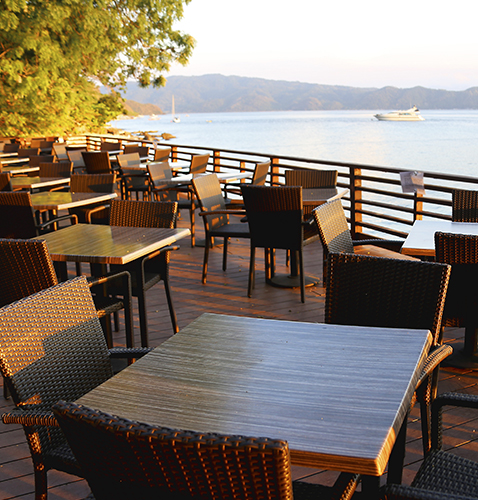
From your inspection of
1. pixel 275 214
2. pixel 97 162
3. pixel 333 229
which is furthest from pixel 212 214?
pixel 97 162

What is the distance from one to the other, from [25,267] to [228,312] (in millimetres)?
2026

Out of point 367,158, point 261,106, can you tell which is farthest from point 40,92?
point 261,106

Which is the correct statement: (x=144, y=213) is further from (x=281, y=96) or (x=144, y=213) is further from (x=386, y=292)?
(x=281, y=96)

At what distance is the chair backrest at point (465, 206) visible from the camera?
3.85 meters

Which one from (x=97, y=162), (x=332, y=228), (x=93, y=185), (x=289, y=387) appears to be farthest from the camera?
(x=97, y=162)

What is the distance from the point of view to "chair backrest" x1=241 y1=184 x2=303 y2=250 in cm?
432

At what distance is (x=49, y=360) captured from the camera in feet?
5.65

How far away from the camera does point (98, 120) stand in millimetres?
25203

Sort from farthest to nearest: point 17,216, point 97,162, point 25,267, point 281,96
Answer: point 281,96 → point 97,162 → point 17,216 → point 25,267

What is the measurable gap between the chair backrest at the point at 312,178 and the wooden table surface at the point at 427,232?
188cm

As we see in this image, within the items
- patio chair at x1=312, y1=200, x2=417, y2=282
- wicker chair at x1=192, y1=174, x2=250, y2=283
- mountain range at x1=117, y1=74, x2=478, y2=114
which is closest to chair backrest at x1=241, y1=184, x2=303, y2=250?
wicker chair at x1=192, y1=174, x2=250, y2=283

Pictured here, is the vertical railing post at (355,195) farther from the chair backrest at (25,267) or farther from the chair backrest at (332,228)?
the chair backrest at (25,267)

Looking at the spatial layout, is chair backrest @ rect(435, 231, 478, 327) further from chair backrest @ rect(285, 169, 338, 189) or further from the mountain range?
the mountain range

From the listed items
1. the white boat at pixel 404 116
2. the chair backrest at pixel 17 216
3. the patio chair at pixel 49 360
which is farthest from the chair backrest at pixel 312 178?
the white boat at pixel 404 116
